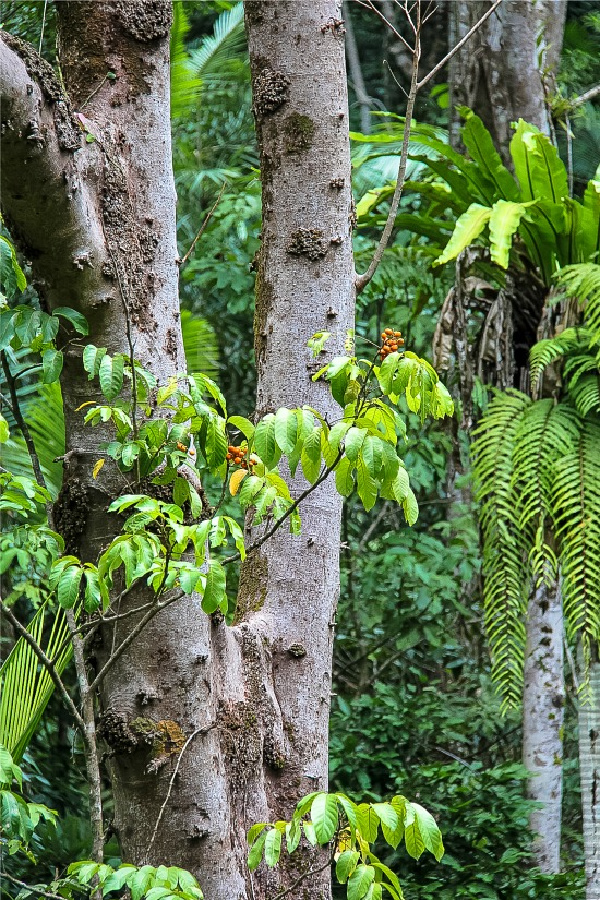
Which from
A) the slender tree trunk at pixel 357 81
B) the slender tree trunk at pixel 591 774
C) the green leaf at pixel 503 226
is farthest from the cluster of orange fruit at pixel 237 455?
the slender tree trunk at pixel 357 81

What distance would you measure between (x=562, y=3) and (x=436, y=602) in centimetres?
270

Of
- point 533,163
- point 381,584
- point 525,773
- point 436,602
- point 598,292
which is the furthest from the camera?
point 381,584

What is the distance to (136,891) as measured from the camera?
1.22 metres

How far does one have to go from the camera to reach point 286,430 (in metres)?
1.25

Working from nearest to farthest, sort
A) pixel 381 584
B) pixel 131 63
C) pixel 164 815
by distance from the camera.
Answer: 1. pixel 164 815
2. pixel 131 63
3. pixel 381 584

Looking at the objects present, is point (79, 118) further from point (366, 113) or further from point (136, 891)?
point (366, 113)

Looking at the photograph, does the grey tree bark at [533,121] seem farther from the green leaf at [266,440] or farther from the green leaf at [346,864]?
the green leaf at [266,440]

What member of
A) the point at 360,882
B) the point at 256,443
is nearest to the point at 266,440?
the point at 256,443

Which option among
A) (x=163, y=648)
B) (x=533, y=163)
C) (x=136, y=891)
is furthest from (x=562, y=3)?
(x=136, y=891)

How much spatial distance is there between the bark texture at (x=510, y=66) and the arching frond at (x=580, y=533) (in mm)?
1606

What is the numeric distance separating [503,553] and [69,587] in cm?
144

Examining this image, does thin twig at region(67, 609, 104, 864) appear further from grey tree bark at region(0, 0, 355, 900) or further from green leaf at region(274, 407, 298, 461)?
green leaf at region(274, 407, 298, 461)

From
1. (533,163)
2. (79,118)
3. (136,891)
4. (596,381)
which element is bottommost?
(136,891)

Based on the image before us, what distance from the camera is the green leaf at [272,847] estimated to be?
1.26m
